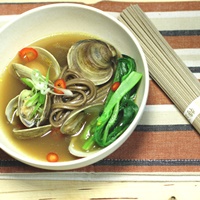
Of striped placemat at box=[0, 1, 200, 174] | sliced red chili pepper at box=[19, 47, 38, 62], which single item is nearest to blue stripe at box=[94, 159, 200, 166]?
striped placemat at box=[0, 1, 200, 174]

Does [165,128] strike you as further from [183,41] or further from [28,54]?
[28,54]

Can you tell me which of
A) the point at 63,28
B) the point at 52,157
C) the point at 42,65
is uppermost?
the point at 63,28

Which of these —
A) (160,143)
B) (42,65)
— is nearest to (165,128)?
(160,143)

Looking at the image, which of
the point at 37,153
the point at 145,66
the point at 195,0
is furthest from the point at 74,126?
the point at 195,0

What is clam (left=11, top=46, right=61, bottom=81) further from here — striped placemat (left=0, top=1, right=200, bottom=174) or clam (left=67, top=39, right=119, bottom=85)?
striped placemat (left=0, top=1, right=200, bottom=174)

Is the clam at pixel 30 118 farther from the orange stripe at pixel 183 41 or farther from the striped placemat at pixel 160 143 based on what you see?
the orange stripe at pixel 183 41

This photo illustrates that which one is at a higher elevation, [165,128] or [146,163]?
[165,128]

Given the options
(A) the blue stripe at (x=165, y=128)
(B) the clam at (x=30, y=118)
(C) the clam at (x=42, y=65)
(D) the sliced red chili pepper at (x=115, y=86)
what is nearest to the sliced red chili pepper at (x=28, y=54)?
(C) the clam at (x=42, y=65)
